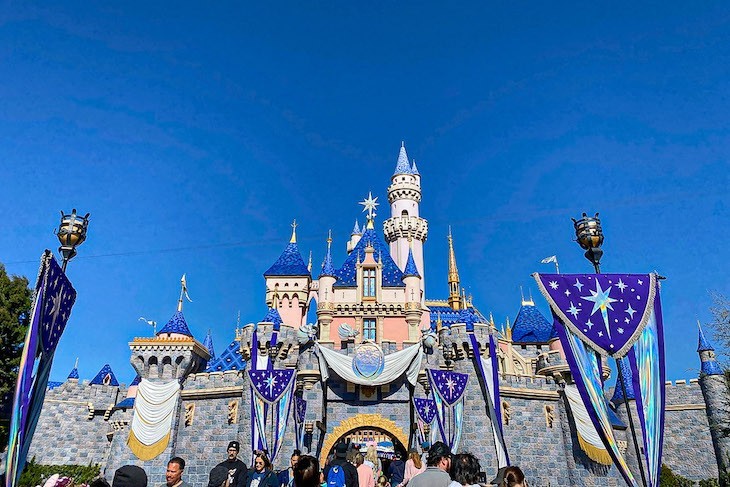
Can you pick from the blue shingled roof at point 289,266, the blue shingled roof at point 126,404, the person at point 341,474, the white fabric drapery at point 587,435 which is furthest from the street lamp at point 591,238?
the blue shingled roof at point 289,266

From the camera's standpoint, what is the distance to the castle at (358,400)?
20.5 m

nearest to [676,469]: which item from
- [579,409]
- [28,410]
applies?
[579,409]

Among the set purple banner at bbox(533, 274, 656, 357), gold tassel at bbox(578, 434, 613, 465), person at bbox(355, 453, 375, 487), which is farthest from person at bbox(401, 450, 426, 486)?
gold tassel at bbox(578, 434, 613, 465)

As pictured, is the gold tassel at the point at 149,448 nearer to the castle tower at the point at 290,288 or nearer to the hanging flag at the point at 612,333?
→ the castle tower at the point at 290,288

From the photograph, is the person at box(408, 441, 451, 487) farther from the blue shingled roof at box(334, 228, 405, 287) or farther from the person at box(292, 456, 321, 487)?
the blue shingled roof at box(334, 228, 405, 287)

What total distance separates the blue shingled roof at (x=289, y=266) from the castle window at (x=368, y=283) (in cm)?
749

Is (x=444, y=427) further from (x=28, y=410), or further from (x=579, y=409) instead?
(x=28, y=410)

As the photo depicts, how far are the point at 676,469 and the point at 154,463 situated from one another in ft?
82.1

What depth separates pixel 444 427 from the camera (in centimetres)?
1866

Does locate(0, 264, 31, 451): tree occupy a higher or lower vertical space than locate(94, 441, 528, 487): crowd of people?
higher

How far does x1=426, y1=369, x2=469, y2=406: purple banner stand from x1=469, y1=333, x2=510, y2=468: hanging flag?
3.30ft

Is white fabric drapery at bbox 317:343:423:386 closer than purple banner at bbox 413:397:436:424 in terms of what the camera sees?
No

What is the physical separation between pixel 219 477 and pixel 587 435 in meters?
18.9

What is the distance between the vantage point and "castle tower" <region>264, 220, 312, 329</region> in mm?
32781
